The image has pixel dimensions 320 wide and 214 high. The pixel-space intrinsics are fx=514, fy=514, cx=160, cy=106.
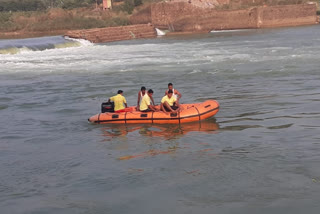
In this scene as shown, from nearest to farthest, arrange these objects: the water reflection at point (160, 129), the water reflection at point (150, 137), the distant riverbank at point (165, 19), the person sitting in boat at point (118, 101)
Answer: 1. the water reflection at point (150, 137)
2. the water reflection at point (160, 129)
3. the person sitting in boat at point (118, 101)
4. the distant riverbank at point (165, 19)

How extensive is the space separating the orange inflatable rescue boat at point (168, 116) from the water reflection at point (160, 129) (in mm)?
130

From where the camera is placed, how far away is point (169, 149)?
1123cm

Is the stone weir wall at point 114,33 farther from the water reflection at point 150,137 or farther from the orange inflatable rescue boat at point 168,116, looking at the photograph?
the water reflection at point 150,137

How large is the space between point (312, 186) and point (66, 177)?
4452 mm

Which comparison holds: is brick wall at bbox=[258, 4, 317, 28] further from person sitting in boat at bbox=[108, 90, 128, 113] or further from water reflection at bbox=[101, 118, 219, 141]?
water reflection at bbox=[101, 118, 219, 141]

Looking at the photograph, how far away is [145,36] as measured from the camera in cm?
5319

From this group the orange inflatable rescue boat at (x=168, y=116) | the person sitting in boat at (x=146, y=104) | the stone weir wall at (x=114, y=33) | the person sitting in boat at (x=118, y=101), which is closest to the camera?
the orange inflatable rescue boat at (x=168, y=116)

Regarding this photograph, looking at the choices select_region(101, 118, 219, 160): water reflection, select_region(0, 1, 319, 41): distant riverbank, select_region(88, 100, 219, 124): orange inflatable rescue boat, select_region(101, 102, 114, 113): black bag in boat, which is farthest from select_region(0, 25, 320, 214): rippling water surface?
select_region(0, 1, 319, 41): distant riverbank

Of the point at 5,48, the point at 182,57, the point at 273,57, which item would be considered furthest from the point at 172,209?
the point at 5,48

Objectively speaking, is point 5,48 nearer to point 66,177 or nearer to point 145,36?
point 145,36

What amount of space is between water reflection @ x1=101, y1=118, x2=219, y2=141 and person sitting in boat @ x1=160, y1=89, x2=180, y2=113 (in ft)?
1.43

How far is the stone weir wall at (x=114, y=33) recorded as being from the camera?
154ft

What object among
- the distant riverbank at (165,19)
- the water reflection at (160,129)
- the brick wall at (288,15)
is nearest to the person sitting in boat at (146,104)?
the water reflection at (160,129)

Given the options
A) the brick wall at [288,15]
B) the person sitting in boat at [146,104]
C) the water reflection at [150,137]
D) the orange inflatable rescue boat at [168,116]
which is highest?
the brick wall at [288,15]
